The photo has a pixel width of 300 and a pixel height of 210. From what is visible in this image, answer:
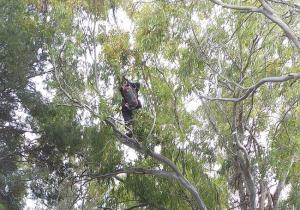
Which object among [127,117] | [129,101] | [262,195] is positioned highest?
[129,101]

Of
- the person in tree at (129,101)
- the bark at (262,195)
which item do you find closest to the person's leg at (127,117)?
the person in tree at (129,101)

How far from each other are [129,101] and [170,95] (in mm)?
771

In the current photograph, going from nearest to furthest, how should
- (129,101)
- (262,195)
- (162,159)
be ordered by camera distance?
(129,101) < (162,159) < (262,195)

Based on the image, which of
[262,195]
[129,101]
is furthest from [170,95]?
[262,195]

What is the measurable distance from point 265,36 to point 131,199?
3.39 m

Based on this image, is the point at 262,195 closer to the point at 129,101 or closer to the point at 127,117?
the point at 127,117

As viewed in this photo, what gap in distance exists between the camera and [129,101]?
6.91 metres

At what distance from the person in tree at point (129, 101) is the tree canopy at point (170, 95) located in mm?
115

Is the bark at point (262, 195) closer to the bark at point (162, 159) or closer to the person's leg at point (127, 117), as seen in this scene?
the bark at point (162, 159)

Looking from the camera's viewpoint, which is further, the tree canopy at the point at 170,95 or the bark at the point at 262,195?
the bark at the point at 262,195

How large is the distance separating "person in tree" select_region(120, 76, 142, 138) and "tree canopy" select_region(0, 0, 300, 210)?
115 mm

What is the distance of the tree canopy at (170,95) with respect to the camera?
7180 millimetres

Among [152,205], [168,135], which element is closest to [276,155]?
[168,135]

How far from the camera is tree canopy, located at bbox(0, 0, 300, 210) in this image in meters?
7.18
